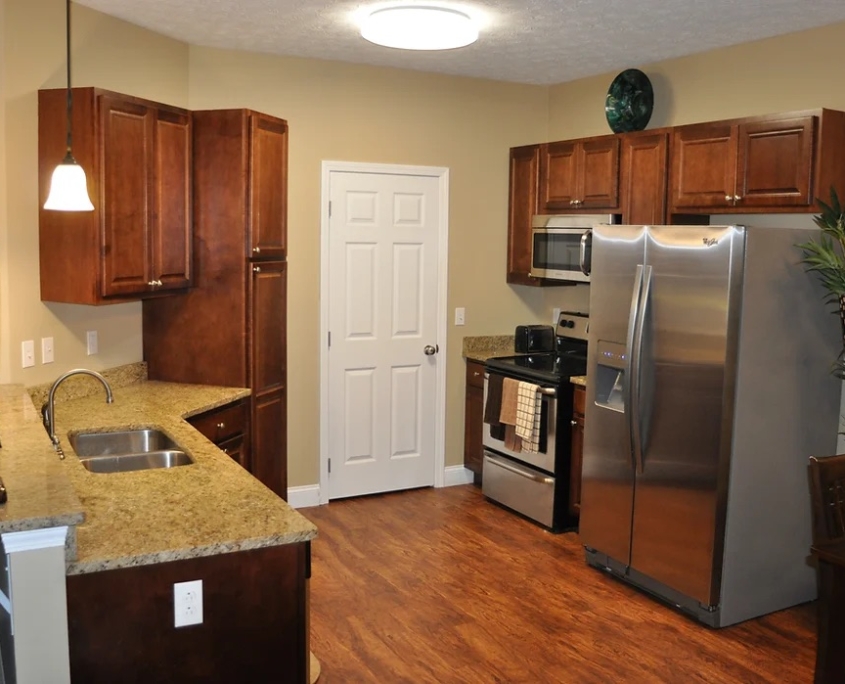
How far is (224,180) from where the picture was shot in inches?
167

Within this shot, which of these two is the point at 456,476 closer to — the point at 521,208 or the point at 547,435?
the point at 547,435

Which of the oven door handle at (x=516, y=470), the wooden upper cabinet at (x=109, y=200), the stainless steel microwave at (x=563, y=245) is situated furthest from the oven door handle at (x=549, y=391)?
the wooden upper cabinet at (x=109, y=200)

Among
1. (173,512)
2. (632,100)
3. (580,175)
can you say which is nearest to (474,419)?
(580,175)

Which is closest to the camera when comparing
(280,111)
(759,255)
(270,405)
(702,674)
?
(702,674)

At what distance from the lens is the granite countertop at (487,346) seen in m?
5.62

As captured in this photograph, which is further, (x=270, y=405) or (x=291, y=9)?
(x=270, y=405)

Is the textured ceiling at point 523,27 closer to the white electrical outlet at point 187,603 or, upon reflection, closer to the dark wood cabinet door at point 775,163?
the dark wood cabinet door at point 775,163

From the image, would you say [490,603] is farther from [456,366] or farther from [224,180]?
[224,180]

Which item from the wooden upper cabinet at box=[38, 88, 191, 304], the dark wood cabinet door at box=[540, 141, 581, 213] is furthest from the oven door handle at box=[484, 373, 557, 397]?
the wooden upper cabinet at box=[38, 88, 191, 304]

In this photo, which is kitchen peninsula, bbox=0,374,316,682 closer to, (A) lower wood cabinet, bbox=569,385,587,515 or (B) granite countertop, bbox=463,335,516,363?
(A) lower wood cabinet, bbox=569,385,587,515

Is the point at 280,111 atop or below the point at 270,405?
atop

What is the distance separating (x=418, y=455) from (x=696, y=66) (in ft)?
9.33

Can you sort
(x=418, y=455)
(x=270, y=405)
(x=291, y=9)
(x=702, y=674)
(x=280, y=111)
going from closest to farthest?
(x=702, y=674), (x=291, y=9), (x=270, y=405), (x=280, y=111), (x=418, y=455)

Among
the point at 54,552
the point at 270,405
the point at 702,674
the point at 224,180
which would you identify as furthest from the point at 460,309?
the point at 54,552
